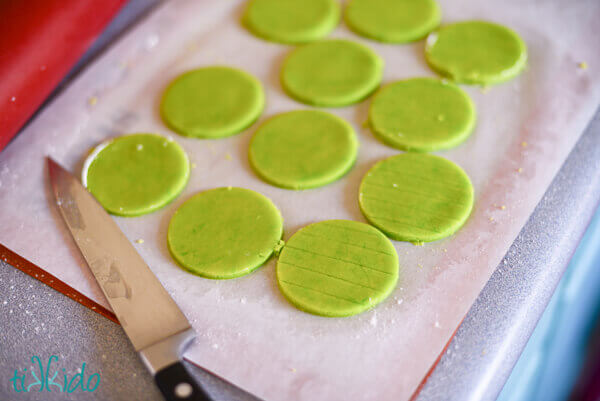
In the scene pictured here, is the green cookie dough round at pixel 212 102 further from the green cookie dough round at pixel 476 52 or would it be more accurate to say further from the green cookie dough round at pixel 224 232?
the green cookie dough round at pixel 476 52

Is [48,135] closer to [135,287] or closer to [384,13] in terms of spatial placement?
[135,287]

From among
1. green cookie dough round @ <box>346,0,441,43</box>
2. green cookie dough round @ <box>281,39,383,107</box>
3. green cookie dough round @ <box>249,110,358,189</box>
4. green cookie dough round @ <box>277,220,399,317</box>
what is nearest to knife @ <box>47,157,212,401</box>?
green cookie dough round @ <box>277,220,399,317</box>

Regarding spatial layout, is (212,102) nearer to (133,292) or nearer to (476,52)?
(133,292)

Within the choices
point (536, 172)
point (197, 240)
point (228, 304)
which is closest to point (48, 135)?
point (197, 240)

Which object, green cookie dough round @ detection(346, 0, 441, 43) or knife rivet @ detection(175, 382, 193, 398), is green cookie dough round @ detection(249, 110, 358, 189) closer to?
green cookie dough round @ detection(346, 0, 441, 43)

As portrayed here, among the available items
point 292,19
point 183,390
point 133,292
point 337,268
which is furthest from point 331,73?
point 183,390

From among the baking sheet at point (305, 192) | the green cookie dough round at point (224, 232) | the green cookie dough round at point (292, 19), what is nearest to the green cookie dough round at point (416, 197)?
the baking sheet at point (305, 192)
